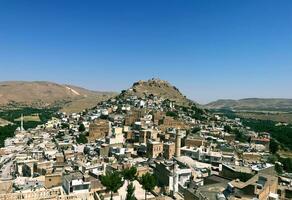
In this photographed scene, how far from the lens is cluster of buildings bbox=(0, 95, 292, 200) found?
2025 cm

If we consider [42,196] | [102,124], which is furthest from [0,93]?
[42,196]

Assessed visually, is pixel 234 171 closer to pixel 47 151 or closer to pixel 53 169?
pixel 53 169

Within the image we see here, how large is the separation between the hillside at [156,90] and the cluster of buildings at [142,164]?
27.6m

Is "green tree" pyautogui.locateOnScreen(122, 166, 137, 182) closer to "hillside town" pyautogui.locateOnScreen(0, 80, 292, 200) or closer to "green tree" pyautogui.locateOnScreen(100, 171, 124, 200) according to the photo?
"hillside town" pyautogui.locateOnScreen(0, 80, 292, 200)

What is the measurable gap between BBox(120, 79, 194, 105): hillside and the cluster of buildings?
90.6 ft

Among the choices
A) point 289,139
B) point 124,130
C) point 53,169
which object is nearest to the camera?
point 53,169

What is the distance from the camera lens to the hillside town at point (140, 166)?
20.5m

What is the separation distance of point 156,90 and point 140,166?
65286 mm

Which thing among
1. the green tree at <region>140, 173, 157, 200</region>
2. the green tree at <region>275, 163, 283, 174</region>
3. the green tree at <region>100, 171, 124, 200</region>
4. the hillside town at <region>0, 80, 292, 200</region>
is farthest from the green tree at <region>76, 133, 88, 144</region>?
the green tree at <region>275, 163, 283, 174</region>

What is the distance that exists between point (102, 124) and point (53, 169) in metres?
18.8

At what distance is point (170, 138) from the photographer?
135 ft

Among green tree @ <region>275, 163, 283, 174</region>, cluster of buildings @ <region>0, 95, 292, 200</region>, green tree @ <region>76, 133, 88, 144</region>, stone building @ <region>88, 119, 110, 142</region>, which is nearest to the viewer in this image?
cluster of buildings @ <region>0, 95, 292, 200</region>

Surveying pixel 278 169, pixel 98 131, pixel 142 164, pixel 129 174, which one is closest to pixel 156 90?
pixel 98 131

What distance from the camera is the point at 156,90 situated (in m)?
93.9
